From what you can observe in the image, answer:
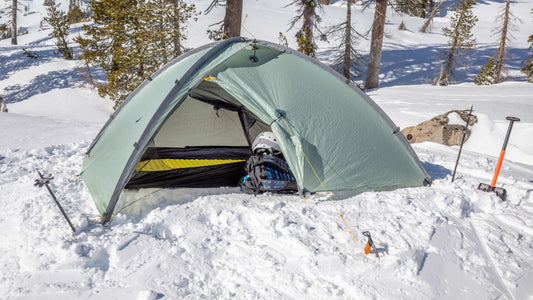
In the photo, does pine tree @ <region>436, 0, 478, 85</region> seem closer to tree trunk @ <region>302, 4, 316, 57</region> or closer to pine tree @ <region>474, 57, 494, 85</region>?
pine tree @ <region>474, 57, 494, 85</region>

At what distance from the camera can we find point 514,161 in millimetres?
5922

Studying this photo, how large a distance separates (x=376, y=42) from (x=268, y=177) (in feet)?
36.6

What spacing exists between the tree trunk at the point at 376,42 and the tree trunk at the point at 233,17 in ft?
20.5

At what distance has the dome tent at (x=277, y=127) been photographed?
4133 millimetres

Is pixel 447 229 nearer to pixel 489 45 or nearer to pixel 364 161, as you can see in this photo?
pixel 364 161

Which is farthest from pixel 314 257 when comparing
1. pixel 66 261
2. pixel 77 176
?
pixel 77 176

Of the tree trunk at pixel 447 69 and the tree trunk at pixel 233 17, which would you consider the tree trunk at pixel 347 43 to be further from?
the tree trunk at pixel 233 17

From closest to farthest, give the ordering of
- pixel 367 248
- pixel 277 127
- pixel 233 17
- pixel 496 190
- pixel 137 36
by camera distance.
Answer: pixel 367 248
pixel 277 127
pixel 496 190
pixel 233 17
pixel 137 36

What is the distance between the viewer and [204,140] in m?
5.93

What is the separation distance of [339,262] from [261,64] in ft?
9.55

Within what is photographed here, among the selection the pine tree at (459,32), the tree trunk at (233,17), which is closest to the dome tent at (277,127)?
the tree trunk at (233,17)

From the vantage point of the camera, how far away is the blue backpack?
441 cm

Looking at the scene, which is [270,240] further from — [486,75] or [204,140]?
[486,75]

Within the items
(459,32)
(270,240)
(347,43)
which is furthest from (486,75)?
(270,240)
